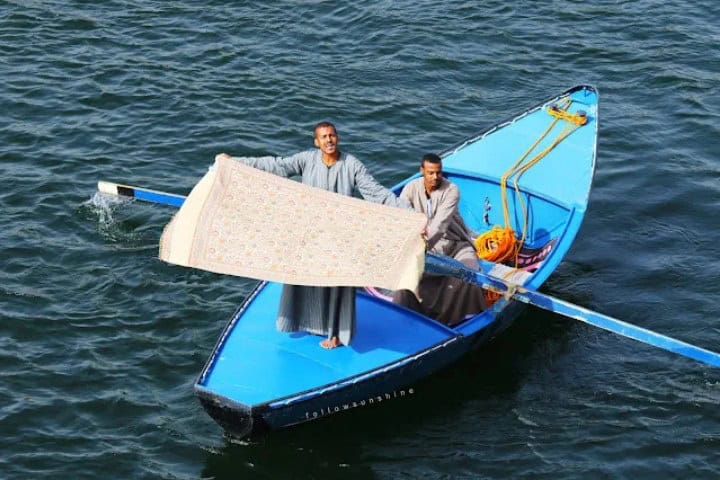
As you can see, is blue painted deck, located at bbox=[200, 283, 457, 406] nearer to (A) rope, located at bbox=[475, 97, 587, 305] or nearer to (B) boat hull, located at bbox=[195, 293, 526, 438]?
(B) boat hull, located at bbox=[195, 293, 526, 438]

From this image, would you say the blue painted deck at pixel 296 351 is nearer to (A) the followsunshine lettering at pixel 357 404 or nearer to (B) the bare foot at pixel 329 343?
(B) the bare foot at pixel 329 343

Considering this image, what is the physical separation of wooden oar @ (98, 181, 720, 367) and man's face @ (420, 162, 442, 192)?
2.27 feet

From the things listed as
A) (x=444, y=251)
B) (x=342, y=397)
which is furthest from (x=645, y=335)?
(x=342, y=397)

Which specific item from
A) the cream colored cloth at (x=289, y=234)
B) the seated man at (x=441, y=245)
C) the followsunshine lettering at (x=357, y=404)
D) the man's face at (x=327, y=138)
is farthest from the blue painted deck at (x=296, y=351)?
the man's face at (x=327, y=138)

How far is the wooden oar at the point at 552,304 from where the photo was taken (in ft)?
34.0

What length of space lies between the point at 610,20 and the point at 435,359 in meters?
9.86

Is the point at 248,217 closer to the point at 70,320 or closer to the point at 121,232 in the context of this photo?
the point at 70,320

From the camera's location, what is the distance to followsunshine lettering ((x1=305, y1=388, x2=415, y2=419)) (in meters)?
10.1

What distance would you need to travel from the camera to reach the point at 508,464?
33.8 feet

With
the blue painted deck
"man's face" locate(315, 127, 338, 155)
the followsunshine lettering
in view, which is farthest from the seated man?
"man's face" locate(315, 127, 338, 155)

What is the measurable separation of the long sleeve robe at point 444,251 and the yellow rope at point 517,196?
81 centimetres

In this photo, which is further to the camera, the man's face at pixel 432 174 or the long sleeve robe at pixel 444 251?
the long sleeve robe at pixel 444 251

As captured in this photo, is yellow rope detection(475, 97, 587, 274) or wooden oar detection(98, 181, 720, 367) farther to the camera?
yellow rope detection(475, 97, 587, 274)

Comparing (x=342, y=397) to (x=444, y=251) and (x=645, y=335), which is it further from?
(x=645, y=335)
